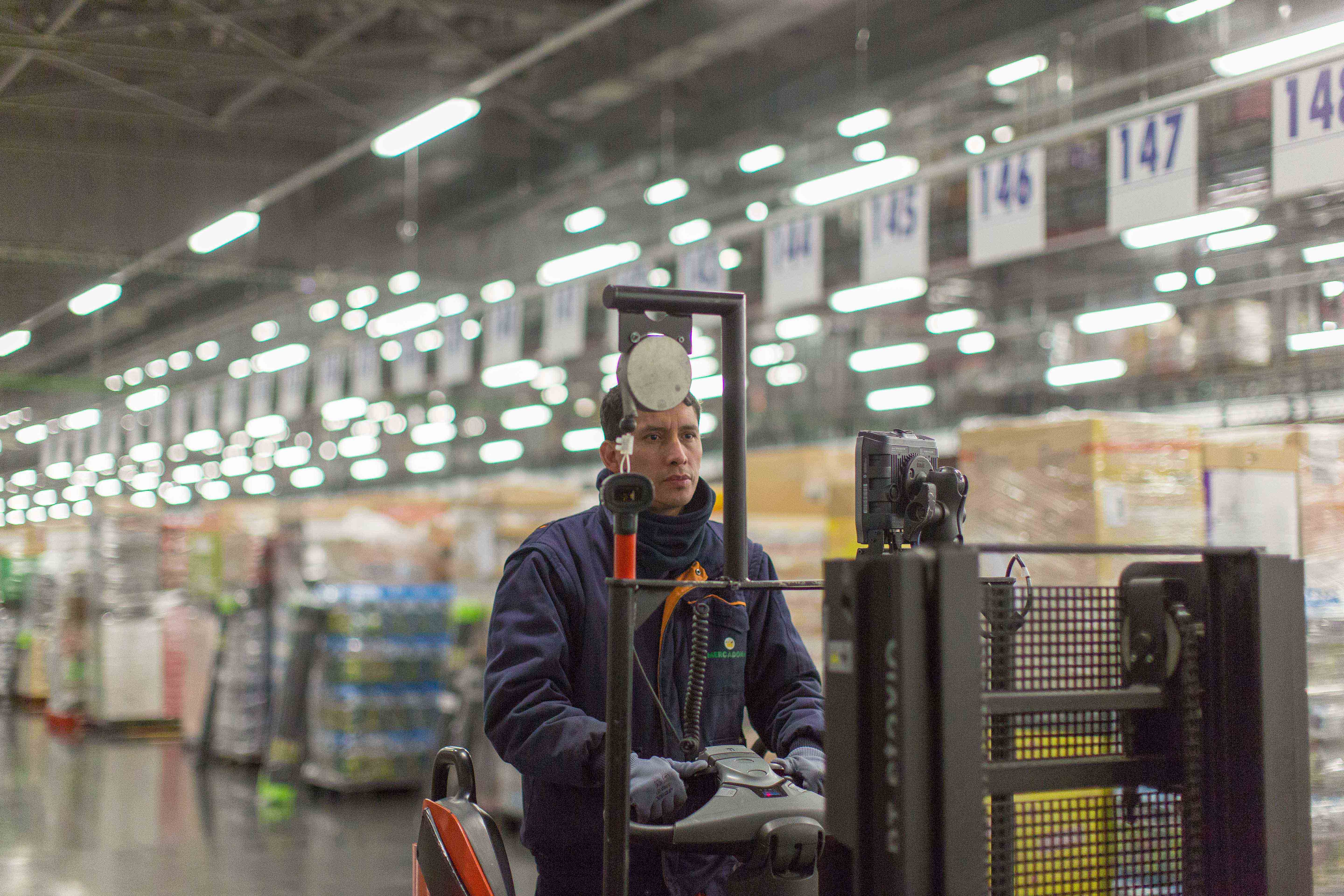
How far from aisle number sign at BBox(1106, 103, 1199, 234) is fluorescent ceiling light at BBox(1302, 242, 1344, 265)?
47cm

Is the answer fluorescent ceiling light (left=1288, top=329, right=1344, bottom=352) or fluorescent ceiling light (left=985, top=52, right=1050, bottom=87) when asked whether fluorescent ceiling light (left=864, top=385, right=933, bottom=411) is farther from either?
fluorescent ceiling light (left=1288, top=329, right=1344, bottom=352)


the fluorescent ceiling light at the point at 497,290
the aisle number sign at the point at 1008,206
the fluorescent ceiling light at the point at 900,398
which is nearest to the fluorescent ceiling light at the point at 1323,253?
the aisle number sign at the point at 1008,206

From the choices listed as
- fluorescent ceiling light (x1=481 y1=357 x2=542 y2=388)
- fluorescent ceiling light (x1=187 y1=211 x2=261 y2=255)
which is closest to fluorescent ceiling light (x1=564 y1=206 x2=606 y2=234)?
fluorescent ceiling light (x1=481 y1=357 x2=542 y2=388)

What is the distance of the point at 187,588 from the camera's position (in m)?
11.9

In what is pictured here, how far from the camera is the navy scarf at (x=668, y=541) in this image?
2.50 m

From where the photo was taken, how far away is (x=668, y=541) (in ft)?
8.20

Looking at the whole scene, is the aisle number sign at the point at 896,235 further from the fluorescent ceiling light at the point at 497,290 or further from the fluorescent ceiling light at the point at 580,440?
the fluorescent ceiling light at the point at 580,440

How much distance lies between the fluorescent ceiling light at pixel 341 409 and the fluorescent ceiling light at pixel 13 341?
5.24m

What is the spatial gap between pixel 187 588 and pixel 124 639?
754mm

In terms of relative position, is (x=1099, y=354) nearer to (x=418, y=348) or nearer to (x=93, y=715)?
(x=418, y=348)

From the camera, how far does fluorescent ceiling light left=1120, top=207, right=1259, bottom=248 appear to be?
5.61m

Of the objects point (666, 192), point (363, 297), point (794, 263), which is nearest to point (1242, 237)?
point (794, 263)

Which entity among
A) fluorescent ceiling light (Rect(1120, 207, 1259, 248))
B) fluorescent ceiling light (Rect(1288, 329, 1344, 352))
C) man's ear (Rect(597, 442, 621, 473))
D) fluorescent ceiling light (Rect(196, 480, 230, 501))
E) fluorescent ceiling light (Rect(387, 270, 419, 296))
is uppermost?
fluorescent ceiling light (Rect(387, 270, 419, 296))

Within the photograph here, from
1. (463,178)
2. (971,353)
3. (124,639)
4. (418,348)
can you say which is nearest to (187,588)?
(124,639)
